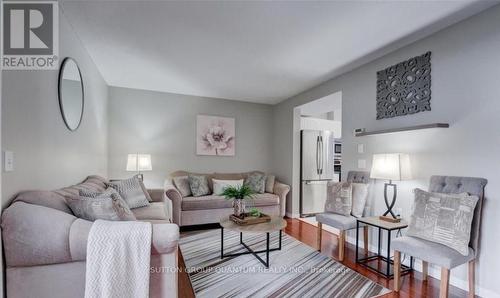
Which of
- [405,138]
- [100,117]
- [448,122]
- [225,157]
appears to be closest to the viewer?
[448,122]

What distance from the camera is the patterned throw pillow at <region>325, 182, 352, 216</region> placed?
294 centimetres

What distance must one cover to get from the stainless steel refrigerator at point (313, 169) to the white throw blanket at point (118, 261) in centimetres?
379

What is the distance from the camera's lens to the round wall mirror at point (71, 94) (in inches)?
85.3

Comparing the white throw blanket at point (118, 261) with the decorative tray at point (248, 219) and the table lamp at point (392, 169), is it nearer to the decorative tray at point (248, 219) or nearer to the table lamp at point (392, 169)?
the decorative tray at point (248, 219)

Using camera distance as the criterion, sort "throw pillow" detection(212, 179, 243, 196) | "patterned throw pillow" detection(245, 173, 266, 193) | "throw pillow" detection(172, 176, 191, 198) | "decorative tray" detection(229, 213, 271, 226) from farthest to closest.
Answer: "patterned throw pillow" detection(245, 173, 266, 193)
"throw pillow" detection(212, 179, 243, 196)
"throw pillow" detection(172, 176, 191, 198)
"decorative tray" detection(229, 213, 271, 226)

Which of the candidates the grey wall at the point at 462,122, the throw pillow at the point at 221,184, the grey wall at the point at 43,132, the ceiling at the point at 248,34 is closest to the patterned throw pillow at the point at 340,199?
the grey wall at the point at 462,122

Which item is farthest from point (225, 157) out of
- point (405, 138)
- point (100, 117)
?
point (405, 138)

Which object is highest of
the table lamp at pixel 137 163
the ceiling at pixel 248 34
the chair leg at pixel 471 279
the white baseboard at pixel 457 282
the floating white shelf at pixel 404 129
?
the ceiling at pixel 248 34

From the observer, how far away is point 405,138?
8.78 feet

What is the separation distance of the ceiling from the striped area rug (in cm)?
241

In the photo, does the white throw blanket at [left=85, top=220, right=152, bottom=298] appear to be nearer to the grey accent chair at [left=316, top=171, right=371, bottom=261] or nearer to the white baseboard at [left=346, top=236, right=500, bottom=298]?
the grey accent chair at [left=316, top=171, right=371, bottom=261]

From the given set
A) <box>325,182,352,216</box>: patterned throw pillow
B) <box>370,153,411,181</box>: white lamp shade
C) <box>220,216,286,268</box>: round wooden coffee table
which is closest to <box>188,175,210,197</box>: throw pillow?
<box>220,216,286,268</box>: round wooden coffee table

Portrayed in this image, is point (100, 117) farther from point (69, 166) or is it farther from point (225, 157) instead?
point (225, 157)

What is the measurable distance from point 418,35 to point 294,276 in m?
2.74
